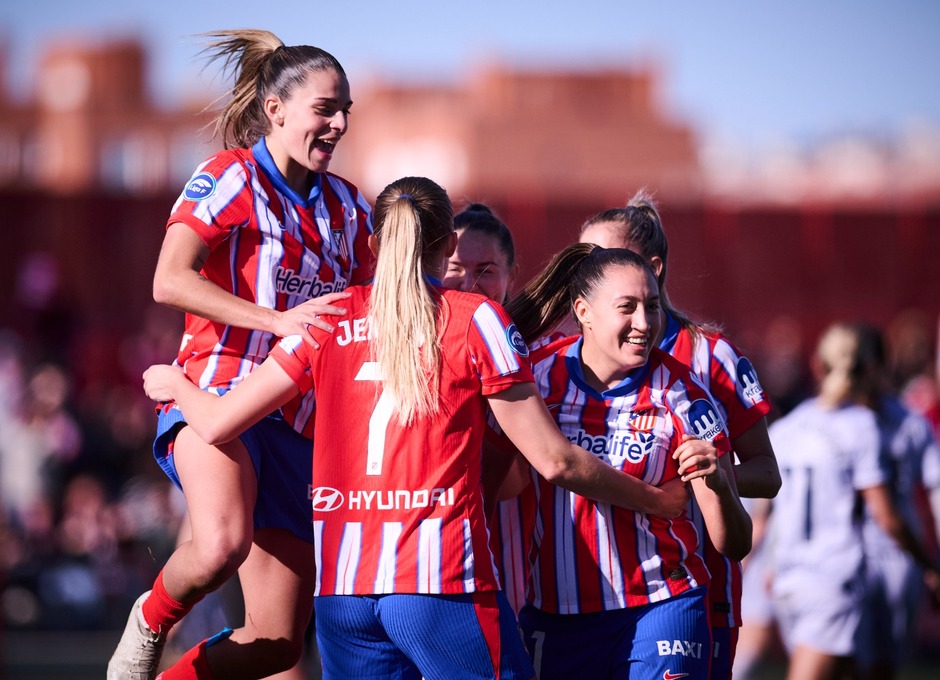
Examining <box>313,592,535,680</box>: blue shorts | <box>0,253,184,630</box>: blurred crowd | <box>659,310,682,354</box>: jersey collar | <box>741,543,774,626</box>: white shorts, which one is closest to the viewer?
<box>313,592,535,680</box>: blue shorts

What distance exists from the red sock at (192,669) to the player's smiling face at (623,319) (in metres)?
1.48

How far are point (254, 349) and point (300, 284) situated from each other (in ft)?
0.79

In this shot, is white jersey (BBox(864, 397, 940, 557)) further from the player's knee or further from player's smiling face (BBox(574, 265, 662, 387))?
the player's knee

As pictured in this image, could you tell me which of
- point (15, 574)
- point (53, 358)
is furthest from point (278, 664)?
point (53, 358)

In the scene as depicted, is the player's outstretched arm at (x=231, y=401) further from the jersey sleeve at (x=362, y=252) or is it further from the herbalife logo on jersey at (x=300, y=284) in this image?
the jersey sleeve at (x=362, y=252)

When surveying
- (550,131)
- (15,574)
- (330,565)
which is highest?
(550,131)

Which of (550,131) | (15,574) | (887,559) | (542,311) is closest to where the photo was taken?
(542,311)

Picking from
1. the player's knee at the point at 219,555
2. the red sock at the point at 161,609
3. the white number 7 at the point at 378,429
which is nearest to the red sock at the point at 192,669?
the red sock at the point at 161,609

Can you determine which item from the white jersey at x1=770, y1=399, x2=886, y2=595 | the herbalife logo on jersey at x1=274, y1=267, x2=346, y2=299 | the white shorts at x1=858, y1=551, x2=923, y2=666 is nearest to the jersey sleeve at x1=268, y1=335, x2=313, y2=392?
the herbalife logo on jersey at x1=274, y1=267, x2=346, y2=299

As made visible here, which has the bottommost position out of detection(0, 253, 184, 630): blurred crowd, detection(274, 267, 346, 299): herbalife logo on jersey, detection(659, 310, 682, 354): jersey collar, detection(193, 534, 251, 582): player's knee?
detection(0, 253, 184, 630): blurred crowd

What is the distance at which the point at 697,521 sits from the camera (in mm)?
3695

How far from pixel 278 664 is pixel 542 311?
1336 mm

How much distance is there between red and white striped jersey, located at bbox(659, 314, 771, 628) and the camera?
3.74m

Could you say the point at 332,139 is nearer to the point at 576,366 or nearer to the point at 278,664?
the point at 576,366
